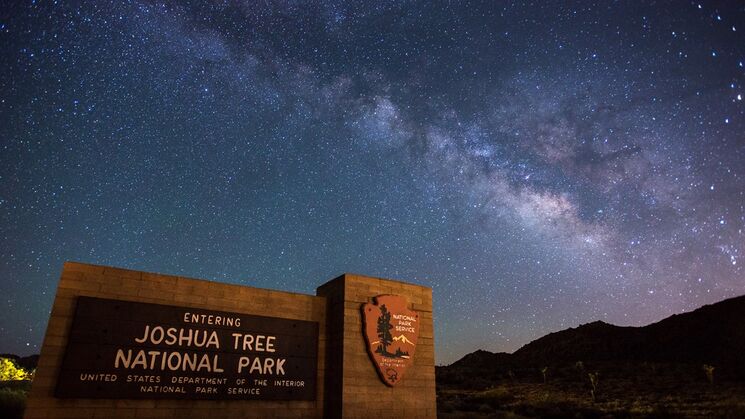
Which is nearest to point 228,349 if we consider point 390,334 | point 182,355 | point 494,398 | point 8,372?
point 182,355

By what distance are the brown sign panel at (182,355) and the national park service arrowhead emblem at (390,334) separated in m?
1.52

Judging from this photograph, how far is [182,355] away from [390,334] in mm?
5315

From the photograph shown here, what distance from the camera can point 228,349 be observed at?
10953 mm

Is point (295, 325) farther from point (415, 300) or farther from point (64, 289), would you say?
point (64, 289)

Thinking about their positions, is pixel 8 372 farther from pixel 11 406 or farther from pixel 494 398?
pixel 494 398

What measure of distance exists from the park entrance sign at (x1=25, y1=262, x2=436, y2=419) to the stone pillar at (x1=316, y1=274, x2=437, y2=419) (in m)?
0.03

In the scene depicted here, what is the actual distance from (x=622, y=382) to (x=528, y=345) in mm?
47574

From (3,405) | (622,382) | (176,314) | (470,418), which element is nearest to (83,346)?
(176,314)

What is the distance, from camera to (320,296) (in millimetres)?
13180

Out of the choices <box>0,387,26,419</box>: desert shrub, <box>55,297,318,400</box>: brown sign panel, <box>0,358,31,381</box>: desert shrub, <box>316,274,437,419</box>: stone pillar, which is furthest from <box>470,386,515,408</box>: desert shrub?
<box>0,358,31,381</box>: desert shrub

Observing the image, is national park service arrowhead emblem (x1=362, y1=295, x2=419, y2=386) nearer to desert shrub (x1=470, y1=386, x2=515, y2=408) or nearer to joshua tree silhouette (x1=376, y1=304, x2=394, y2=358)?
joshua tree silhouette (x1=376, y1=304, x2=394, y2=358)

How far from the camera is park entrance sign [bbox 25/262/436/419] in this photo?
936cm

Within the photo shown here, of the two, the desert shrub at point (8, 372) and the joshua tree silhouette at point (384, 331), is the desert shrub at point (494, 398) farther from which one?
the desert shrub at point (8, 372)

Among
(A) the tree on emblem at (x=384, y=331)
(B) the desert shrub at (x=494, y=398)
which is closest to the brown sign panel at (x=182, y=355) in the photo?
(A) the tree on emblem at (x=384, y=331)
